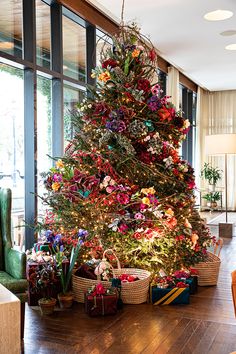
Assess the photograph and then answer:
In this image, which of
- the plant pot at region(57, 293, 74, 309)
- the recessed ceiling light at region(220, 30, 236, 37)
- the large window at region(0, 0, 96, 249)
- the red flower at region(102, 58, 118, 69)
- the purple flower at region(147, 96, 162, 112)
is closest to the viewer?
the plant pot at region(57, 293, 74, 309)

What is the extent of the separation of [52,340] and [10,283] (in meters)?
0.50

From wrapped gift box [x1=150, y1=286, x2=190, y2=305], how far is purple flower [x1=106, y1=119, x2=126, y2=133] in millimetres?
1503

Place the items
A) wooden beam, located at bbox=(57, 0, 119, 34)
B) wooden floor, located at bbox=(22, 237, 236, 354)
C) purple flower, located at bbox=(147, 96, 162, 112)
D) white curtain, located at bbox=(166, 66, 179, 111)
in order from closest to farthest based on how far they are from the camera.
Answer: wooden floor, located at bbox=(22, 237, 236, 354)
purple flower, located at bbox=(147, 96, 162, 112)
wooden beam, located at bbox=(57, 0, 119, 34)
white curtain, located at bbox=(166, 66, 179, 111)

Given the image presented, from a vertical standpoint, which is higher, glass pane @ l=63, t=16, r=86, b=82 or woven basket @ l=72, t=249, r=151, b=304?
glass pane @ l=63, t=16, r=86, b=82

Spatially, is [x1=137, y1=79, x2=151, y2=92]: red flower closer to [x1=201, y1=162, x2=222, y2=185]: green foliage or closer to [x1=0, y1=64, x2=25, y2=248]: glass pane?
[x1=0, y1=64, x2=25, y2=248]: glass pane

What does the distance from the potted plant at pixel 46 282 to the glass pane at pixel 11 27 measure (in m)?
2.23

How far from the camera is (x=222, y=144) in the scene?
7352 mm

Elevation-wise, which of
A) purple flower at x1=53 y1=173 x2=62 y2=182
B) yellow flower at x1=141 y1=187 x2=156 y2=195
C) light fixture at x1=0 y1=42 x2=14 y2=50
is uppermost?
light fixture at x1=0 y1=42 x2=14 y2=50

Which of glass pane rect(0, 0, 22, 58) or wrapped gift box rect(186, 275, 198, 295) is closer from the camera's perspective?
wrapped gift box rect(186, 275, 198, 295)

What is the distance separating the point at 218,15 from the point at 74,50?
2.00 meters

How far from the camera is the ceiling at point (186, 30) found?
17.3ft

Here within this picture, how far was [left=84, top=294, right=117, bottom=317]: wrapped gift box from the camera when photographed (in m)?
3.36

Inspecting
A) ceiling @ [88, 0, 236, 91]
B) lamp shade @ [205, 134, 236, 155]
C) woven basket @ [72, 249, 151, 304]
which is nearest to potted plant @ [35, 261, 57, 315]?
woven basket @ [72, 249, 151, 304]

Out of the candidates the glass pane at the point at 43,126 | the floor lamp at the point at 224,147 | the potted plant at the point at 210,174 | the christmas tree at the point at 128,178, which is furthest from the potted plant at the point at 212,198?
the christmas tree at the point at 128,178
